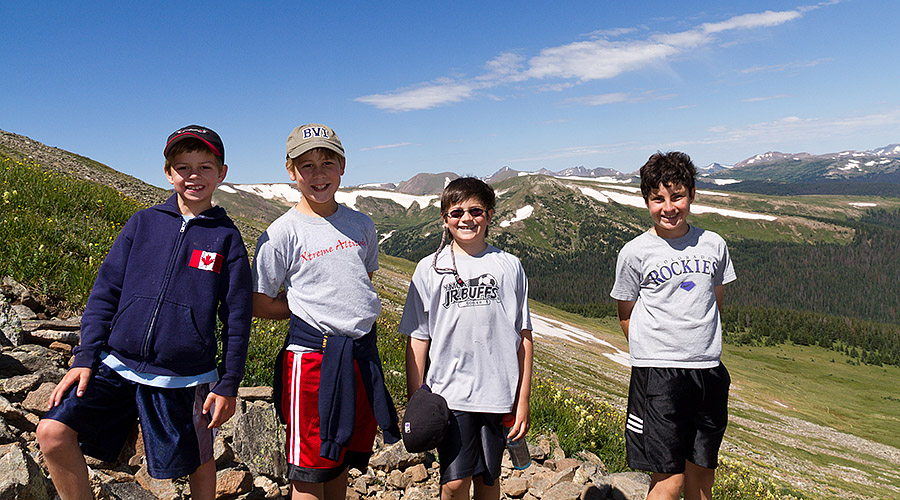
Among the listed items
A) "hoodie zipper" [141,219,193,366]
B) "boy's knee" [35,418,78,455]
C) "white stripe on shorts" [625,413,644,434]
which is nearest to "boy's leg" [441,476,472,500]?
"white stripe on shorts" [625,413,644,434]

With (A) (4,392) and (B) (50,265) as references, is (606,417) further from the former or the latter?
(B) (50,265)

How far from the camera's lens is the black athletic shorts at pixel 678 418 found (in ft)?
15.8

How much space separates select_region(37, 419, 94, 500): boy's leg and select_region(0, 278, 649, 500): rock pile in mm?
228

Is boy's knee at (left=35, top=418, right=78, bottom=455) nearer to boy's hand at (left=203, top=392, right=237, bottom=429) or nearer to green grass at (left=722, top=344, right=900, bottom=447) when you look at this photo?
boy's hand at (left=203, top=392, right=237, bottom=429)

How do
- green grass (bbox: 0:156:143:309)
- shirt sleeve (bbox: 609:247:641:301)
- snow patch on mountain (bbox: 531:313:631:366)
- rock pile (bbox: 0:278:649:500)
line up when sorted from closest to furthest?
rock pile (bbox: 0:278:649:500) → shirt sleeve (bbox: 609:247:641:301) → green grass (bbox: 0:156:143:309) → snow patch on mountain (bbox: 531:313:631:366)

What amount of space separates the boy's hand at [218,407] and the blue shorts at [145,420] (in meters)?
0.13

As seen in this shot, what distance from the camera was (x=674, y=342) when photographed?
4.85 meters

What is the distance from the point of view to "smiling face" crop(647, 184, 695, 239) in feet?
16.3

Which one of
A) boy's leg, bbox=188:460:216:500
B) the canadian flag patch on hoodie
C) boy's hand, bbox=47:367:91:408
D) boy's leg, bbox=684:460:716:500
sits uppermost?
the canadian flag patch on hoodie

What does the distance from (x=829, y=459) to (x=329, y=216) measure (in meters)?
72.0

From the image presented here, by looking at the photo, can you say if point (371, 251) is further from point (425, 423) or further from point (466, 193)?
point (425, 423)

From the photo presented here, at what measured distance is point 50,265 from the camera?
7156mm

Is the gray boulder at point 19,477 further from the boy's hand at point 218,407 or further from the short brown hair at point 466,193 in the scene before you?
the short brown hair at point 466,193

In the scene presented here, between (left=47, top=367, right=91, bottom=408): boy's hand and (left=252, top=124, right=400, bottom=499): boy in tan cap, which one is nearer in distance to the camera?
(left=47, top=367, right=91, bottom=408): boy's hand
